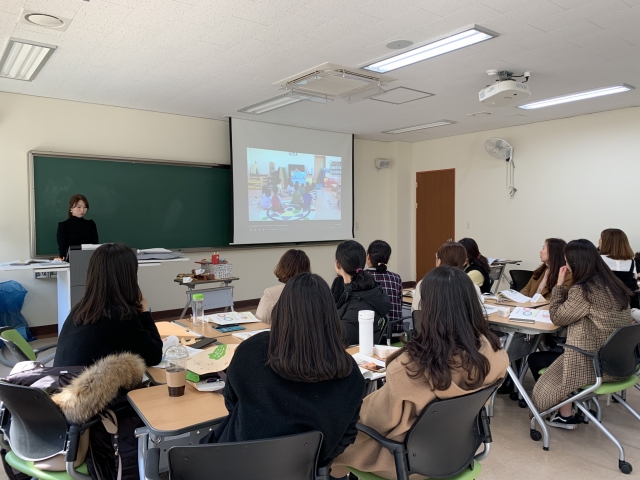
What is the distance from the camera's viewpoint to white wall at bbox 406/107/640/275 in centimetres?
635

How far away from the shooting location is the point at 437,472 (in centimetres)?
178

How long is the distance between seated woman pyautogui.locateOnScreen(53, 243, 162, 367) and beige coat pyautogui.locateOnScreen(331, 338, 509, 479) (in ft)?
3.43

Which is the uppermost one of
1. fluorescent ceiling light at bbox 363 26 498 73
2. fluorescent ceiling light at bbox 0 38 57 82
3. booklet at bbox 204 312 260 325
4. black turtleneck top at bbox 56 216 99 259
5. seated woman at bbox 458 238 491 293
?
fluorescent ceiling light at bbox 363 26 498 73

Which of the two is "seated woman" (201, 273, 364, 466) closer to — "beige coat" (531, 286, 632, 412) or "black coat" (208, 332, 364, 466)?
"black coat" (208, 332, 364, 466)

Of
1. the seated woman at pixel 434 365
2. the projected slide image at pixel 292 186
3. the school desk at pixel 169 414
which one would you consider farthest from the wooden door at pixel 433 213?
the school desk at pixel 169 414

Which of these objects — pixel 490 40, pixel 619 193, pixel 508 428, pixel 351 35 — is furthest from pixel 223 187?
pixel 619 193

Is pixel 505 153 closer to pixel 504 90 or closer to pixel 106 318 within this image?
pixel 504 90

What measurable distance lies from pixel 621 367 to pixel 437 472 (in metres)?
1.69

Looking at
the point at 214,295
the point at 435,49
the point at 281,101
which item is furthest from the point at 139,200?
the point at 435,49

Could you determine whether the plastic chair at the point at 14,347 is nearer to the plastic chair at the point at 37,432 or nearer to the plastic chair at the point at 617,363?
the plastic chair at the point at 37,432

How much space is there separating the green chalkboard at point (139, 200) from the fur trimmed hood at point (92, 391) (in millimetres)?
4442

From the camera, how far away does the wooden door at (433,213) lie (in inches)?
334

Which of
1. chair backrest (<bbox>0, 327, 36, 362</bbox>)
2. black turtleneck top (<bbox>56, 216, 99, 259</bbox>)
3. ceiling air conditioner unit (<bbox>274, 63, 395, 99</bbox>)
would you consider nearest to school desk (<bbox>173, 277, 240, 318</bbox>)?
black turtleneck top (<bbox>56, 216, 99, 259</bbox>)

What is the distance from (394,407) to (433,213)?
732 cm
